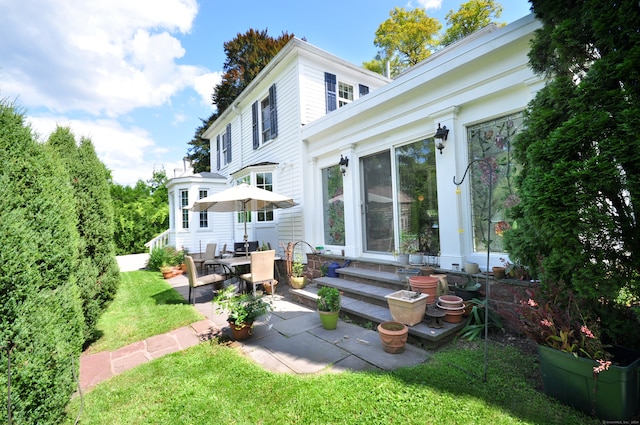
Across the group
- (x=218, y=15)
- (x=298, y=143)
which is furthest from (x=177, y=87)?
(x=298, y=143)

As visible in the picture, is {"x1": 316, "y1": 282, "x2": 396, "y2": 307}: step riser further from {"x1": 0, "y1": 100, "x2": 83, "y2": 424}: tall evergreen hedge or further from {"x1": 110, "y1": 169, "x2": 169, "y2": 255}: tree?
{"x1": 110, "y1": 169, "x2": 169, "y2": 255}: tree

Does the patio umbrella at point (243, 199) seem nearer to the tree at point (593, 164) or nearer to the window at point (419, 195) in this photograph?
the window at point (419, 195)

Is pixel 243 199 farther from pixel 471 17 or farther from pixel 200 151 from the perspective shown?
pixel 200 151

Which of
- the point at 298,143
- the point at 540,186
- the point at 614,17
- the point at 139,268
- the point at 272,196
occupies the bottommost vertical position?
the point at 139,268

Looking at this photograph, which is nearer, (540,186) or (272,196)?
(540,186)

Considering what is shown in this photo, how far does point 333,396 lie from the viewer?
89.3 inches

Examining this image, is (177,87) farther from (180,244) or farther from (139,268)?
(139,268)

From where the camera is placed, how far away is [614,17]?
6.64 feet

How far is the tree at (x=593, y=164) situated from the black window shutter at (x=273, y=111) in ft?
23.1

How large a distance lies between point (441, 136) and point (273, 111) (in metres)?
5.95

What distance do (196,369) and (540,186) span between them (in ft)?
12.6

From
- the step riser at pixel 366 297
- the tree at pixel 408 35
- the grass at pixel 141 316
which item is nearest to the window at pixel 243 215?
the grass at pixel 141 316

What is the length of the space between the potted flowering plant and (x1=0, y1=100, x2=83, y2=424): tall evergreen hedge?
12.2 feet

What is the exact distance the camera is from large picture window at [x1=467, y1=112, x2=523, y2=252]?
375 centimetres
